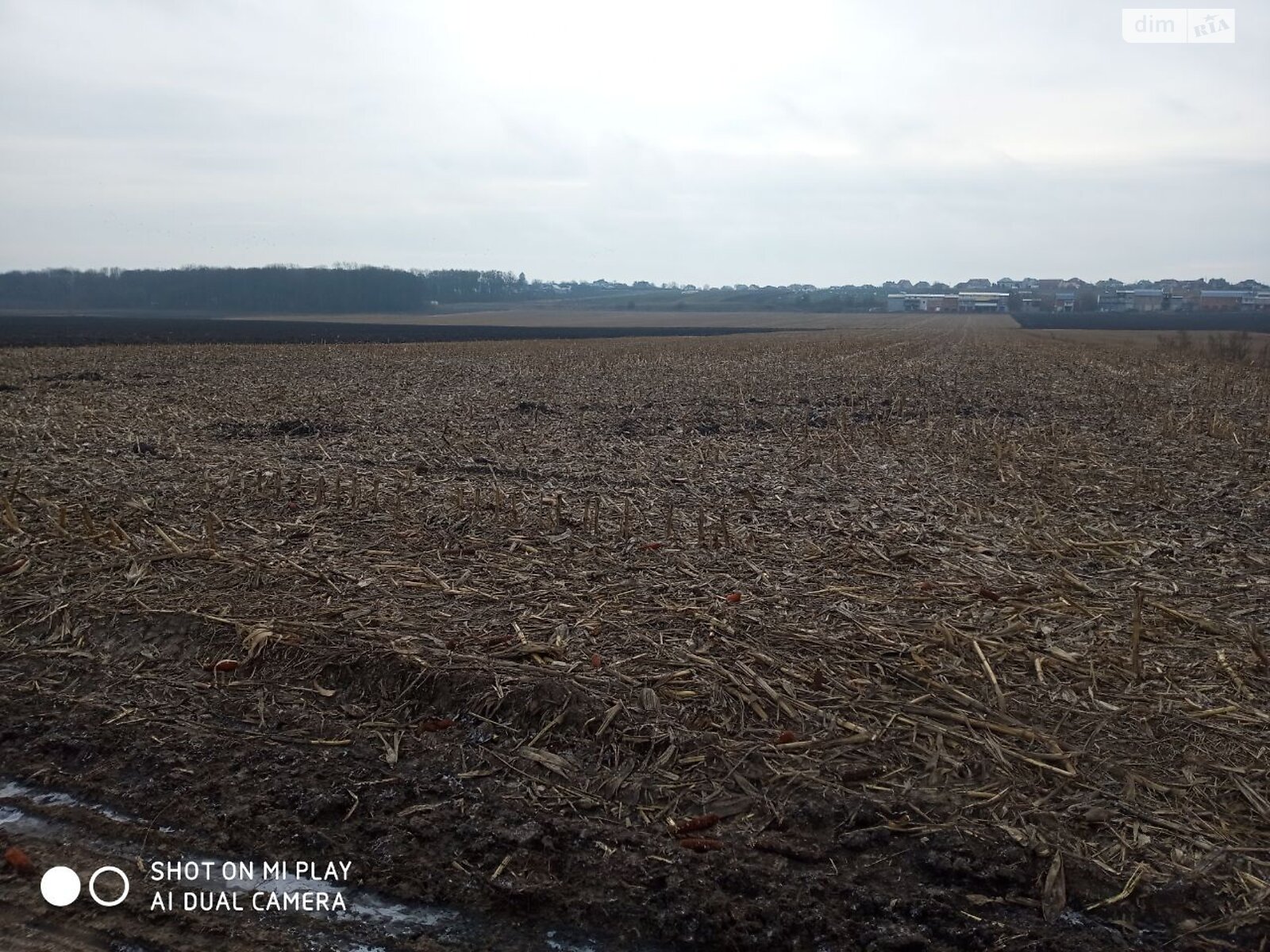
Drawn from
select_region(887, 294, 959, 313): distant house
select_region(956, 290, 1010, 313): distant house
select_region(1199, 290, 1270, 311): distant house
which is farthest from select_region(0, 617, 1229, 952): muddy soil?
select_region(1199, 290, 1270, 311): distant house

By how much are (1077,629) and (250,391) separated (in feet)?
63.0

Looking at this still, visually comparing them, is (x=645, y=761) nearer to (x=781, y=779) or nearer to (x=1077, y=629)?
(x=781, y=779)

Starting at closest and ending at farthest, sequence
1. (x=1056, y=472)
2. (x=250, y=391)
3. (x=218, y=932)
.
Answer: (x=218, y=932) → (x=1056, y=472) → (x=250, y=391)

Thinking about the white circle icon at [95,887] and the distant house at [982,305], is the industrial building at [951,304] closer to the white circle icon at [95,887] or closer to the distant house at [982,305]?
the distant house at [982,305]

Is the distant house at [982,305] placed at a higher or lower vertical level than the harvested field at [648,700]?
higher

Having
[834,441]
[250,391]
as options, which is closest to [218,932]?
[834,441]

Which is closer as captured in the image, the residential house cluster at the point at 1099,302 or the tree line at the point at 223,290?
the tree line at the point at 223,290

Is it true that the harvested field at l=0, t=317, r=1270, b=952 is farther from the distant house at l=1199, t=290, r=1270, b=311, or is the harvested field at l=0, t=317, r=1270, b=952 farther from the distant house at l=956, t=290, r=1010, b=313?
the distant house at l=1199, t=290, r=1270, b=311

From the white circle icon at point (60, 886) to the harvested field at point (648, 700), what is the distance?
7 centimetres

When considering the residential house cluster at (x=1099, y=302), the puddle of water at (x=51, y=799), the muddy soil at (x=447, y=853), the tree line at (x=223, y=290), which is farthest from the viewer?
the residential house cluster at (x=1099, y=302)

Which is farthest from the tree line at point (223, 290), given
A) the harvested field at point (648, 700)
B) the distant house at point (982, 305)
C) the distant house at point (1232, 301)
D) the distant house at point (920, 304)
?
the distant house at point (1232, 301)

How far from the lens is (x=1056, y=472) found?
12.2m

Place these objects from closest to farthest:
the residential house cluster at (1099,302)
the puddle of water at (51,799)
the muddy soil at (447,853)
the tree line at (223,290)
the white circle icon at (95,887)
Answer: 1. the muddy soil at (447,853)
2. the white circle icon at (95,887)
3. the puddle of water at (51,799)
4. the tree line at (223,290)
5. the residential house cluster at (1099,302)

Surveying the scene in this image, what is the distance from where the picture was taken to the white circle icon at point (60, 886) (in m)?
3.78
